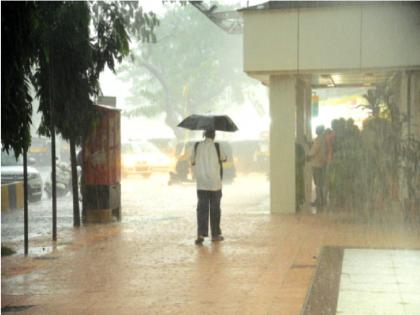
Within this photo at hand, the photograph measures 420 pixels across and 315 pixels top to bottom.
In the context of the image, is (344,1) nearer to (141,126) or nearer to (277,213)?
(277,213)

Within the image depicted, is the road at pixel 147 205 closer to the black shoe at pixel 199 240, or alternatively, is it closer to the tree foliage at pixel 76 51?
the tree foliage at pixel 76 51

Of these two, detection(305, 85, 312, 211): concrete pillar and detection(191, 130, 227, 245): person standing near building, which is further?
detection(305, 85, 312, 211): concrete pillar

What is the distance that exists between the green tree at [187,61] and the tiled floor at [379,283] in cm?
2991

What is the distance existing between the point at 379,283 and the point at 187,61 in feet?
113

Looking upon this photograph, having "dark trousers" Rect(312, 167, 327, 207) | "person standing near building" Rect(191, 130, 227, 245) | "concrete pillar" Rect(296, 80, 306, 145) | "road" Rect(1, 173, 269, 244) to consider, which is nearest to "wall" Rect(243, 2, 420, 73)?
"concrete pillar" Rect(296, 80, 306, 145)

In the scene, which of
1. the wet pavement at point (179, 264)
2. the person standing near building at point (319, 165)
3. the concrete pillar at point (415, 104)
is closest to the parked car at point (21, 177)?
the wet pavement at point (179, 264)

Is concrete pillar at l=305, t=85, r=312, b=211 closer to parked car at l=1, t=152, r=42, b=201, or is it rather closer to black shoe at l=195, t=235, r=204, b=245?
black shoe at l=195, t=235, r=204, b=245

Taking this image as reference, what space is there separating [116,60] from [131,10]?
150 cm

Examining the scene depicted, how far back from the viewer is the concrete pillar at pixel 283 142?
13953mm

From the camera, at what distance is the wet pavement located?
22.0 ft

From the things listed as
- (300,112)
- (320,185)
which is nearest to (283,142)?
(320,185)

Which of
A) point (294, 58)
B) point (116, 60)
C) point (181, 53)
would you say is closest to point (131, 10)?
point (116, 60)

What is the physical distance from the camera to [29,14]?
699 centimetres

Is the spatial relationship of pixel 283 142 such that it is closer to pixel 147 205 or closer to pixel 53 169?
pixel 147 205
